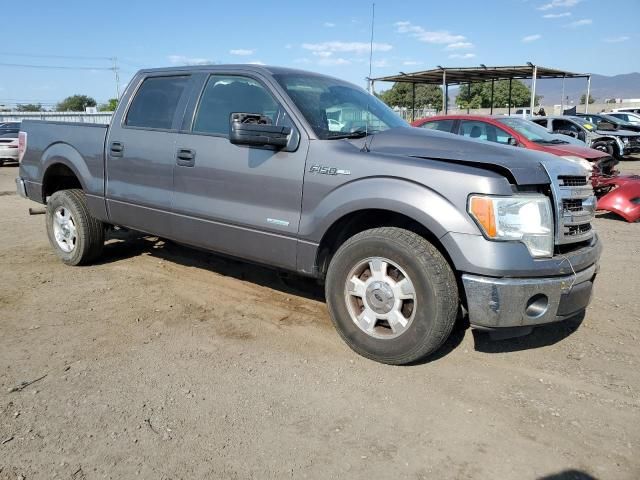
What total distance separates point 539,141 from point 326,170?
26.0ft

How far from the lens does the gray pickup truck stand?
10.4 feet

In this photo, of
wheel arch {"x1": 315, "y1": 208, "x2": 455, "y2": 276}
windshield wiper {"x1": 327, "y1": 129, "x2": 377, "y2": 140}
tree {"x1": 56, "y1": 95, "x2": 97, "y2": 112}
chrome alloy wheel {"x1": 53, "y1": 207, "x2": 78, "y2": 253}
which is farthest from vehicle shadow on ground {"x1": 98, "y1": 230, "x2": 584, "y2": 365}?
tree {"x1": 56, "y1": 95, "x2": 97, "y2": 112}

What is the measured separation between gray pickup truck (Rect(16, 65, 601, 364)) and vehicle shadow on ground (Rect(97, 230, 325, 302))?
93 centimetres

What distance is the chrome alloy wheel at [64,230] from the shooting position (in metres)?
5.65

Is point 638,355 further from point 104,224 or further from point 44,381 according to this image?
point 104,224

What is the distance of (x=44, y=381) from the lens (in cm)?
330

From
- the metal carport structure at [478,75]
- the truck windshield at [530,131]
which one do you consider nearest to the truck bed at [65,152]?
the truck windshield at [530,131]

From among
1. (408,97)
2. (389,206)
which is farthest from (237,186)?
(408,97)

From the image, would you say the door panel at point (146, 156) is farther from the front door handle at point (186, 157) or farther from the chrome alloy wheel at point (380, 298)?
the chrome alloy wheel at point (380, 298)

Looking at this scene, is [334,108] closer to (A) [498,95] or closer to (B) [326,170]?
(B) [326,170]

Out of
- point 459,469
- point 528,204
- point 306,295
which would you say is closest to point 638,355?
point 528,204

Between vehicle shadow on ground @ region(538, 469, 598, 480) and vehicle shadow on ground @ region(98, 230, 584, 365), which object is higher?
vehicle shadow on ground @ region(98, 230, 584, 365)

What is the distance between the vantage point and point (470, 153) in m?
3.52

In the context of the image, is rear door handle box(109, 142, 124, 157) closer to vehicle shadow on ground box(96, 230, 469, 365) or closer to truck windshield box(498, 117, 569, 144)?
vehicle shadow on ground box(96, 230, 469, 365)
